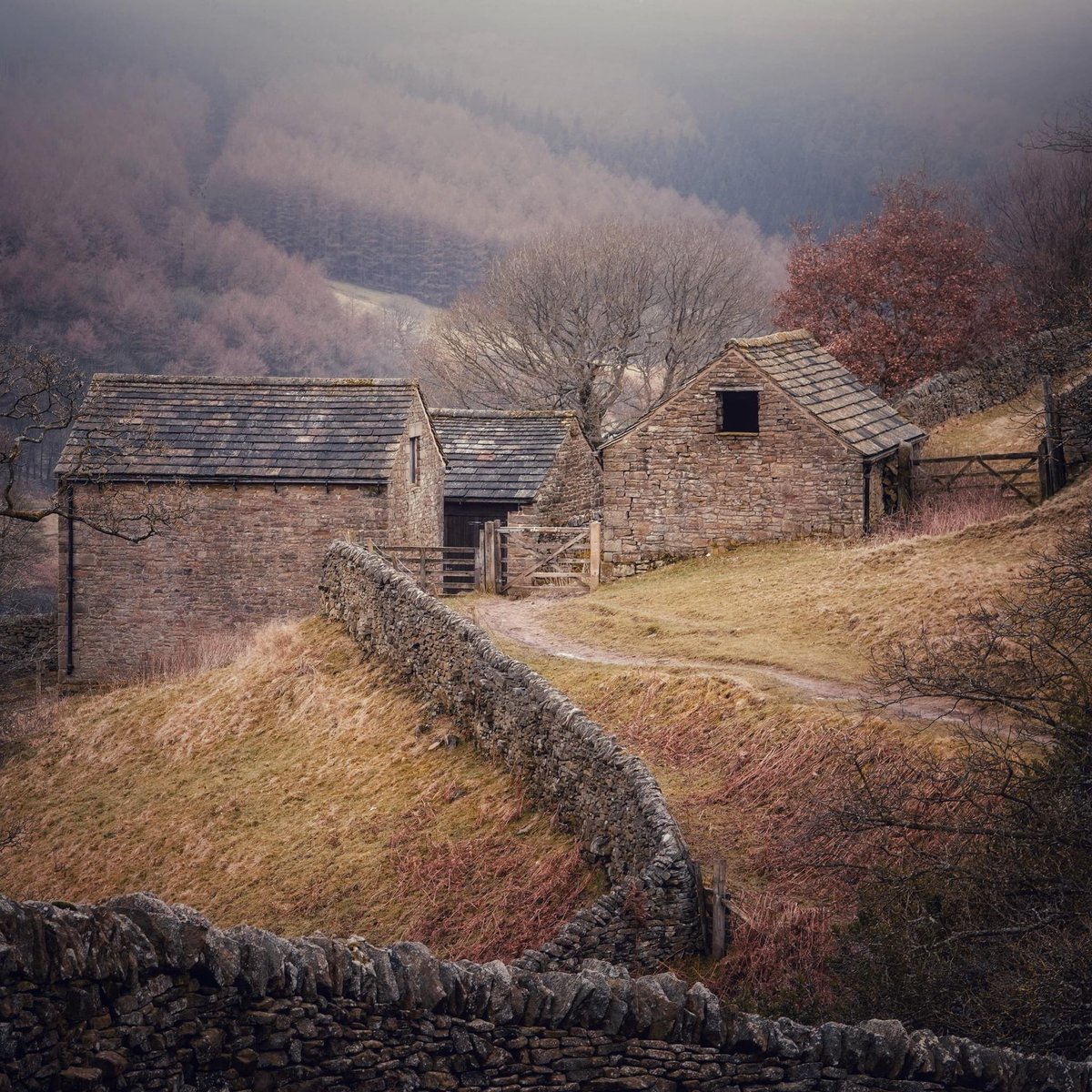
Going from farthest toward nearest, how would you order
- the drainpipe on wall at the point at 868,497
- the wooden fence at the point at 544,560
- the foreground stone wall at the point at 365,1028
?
the wooden fence at the point at 544,560
the drainpipe on wall at the point at 868,497
the foreground stone wall at the point at 365,1028

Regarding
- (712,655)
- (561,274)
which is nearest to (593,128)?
(561,274)

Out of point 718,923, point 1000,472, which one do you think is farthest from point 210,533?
point 718,923

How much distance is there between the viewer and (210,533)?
1170 inches

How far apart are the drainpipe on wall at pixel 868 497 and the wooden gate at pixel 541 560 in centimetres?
569

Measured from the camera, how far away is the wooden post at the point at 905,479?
28875 mm

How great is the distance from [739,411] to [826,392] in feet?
8.55

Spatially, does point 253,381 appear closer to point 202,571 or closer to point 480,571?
point 202,571

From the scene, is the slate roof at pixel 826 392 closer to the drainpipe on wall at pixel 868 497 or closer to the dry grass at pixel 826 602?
the drainpipe on wall at pixel 868 497

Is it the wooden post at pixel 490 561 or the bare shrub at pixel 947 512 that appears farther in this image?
the wooden post at pixel 490 561

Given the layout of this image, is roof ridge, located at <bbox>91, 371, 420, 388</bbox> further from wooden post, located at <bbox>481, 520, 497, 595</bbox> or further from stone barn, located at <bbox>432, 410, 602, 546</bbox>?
wooden post, located at <bbox>481, 520, 497, 595</bbox>

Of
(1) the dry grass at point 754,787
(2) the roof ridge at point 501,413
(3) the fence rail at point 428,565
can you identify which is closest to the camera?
(1) the dry grass at point 754,787

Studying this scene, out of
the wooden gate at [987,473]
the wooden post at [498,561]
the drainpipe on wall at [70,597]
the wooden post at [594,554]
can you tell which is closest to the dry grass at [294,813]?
the wooden post at [498,561]

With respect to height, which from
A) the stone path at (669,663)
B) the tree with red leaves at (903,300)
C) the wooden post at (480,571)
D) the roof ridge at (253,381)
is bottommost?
the stone path at (669,663)

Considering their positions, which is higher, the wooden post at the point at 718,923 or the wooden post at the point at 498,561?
the wooden post at the point at 498,561
